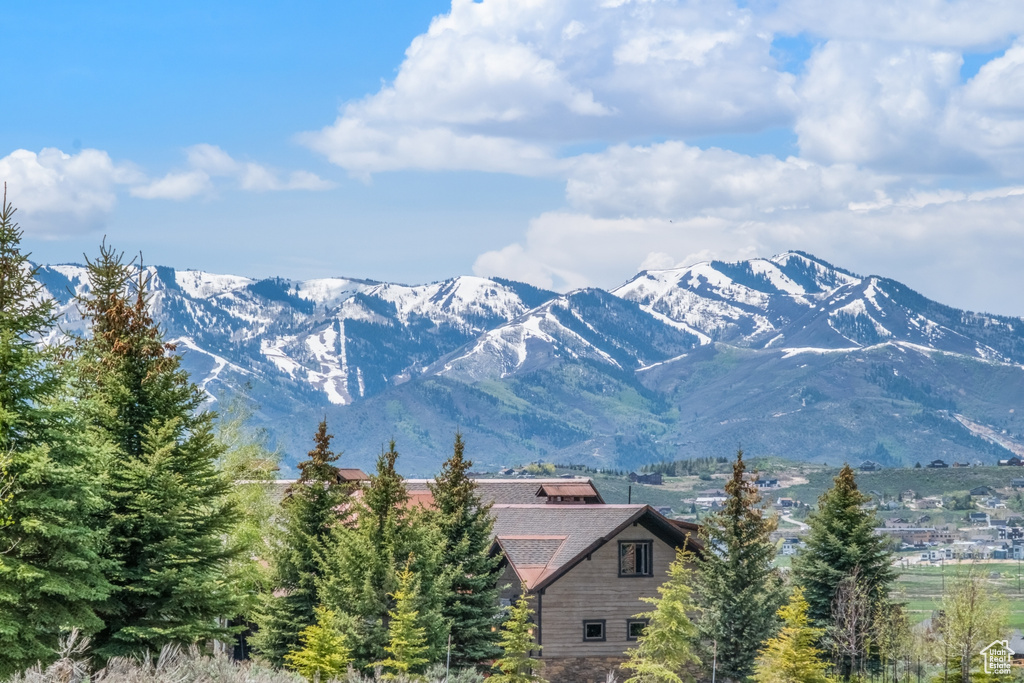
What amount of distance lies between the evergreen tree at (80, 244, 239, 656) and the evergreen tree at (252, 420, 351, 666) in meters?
8.83

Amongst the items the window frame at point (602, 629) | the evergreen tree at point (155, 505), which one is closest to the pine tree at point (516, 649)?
the evergreen tree at point (155, 505)

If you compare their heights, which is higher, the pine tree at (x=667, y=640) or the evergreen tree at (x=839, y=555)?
the evergreen tree at (x=839, y=555)

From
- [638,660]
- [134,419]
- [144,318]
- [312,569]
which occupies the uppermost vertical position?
[144,318]

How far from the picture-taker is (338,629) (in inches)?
1842

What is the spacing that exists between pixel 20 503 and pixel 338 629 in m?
15.5

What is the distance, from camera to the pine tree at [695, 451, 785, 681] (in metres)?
57.1

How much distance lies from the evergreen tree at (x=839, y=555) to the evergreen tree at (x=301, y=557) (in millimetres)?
22056

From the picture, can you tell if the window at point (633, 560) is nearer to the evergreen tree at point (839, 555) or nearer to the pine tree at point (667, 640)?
the evergreen tree at point (839, 555)

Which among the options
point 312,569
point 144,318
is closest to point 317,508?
point 312,569

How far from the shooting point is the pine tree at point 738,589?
5712cm

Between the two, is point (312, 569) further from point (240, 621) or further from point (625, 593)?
point (625, 593)

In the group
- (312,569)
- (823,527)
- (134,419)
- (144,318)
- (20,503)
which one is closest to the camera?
(20,503)

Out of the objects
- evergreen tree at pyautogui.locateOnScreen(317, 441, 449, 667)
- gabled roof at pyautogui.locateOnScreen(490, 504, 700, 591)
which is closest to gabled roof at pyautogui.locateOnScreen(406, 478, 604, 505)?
gabled roof at pyautogui.locateOnScreen(490, 504, 700, 591)

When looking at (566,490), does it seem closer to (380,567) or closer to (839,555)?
(839,555)
